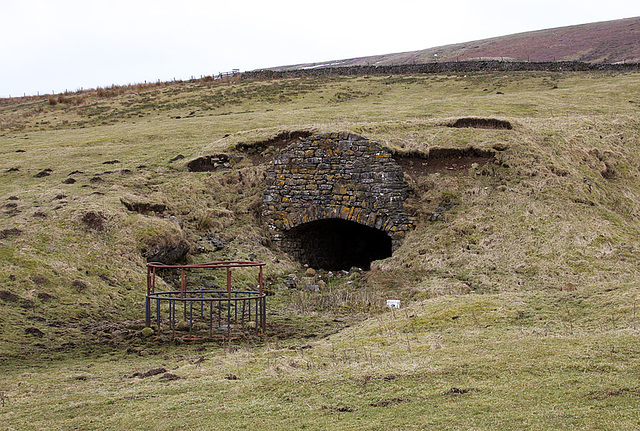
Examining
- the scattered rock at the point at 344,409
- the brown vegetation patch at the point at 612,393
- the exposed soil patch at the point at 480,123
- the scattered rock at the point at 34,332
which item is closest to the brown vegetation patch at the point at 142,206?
the scattered rock at the point at 34,332

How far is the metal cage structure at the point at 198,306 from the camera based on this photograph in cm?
1245

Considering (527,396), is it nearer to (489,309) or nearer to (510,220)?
(489,309)

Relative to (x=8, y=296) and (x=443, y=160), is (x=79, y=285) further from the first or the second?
(x=443, y=160)

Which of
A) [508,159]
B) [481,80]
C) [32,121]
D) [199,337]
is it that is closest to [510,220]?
[508,159]

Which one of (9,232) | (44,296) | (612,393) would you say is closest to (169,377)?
(612,393)

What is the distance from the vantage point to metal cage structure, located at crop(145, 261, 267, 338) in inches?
490

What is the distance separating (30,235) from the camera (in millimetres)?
16484

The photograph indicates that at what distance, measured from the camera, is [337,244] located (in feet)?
80.0

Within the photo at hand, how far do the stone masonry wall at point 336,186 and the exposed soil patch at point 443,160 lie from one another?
1.26 metres

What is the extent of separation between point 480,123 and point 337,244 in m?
8.34

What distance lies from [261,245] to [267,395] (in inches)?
537

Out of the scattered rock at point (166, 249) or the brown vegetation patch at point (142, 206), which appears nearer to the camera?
Result: the scattered rock at point (166, 249)

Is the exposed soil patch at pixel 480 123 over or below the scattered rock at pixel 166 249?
over

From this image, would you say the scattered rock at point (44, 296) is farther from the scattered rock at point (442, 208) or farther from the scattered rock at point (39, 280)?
the scattered rock at point (442, 208)
